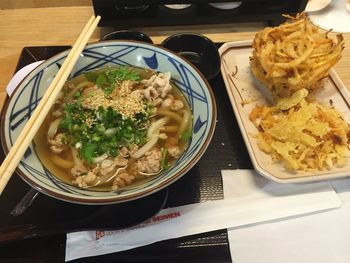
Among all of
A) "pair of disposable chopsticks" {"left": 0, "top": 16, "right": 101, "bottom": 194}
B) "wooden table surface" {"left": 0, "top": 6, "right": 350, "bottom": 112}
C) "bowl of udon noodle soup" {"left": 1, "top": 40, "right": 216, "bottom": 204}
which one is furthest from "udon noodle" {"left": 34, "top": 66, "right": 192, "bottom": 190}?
"wooden table surface" {"left": 0, "top": 6, "right": 350, "bottom": 112}

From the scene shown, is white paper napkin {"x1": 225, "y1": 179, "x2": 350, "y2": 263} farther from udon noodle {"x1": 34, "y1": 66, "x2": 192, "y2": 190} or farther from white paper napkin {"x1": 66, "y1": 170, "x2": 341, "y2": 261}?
udon noodle {"x1": 34, "y1": 66, "x2": 192, "y2": 190}

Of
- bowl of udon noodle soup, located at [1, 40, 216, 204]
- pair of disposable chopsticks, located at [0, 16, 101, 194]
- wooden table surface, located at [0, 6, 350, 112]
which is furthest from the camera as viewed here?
wooden table surface, located at [0, 6, 350, 112]

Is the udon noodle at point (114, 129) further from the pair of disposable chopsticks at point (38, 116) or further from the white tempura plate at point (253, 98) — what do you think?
the white tempura plate at point (253, 98)

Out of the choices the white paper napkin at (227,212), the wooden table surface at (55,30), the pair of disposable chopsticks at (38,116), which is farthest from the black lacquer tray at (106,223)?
the wooden table surface at (55,30)

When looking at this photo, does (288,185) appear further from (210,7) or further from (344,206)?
(210,7)

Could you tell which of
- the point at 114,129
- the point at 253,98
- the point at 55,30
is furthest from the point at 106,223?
the point at 55,30

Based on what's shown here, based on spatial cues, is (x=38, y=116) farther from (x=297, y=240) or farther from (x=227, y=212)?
(x=297, y=240)
